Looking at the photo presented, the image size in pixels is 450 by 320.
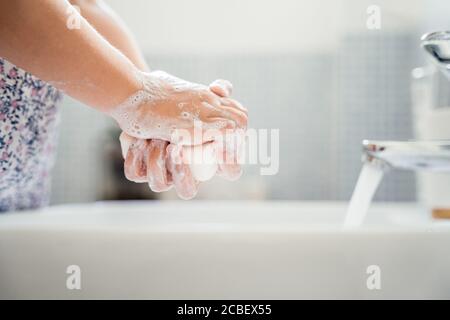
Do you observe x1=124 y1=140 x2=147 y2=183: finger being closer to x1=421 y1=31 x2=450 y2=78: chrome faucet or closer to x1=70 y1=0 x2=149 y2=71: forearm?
x1=70 y1=0 x2=149 y2=71: forearm

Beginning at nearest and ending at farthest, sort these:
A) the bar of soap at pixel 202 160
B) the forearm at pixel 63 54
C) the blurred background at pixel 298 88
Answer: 1. the forearm at pixel 63 54
2. the bar of soap at pixel 202 160
3. the blurred background at pixel 298 88

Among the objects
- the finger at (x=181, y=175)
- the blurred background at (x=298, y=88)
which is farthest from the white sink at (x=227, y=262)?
the blurred background at (x=298, y=88)

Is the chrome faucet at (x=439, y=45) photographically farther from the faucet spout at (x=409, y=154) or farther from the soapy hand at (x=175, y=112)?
the soapy hand at (x=175, y=112)

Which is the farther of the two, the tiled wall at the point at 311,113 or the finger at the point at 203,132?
the tiled wall at the point at 311,113

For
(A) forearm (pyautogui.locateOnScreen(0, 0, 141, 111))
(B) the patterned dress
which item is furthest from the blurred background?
(A) forearm (pyautogui.locateOnScreen(0, 0, 141, 111))

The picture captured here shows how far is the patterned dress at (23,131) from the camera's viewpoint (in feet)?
2.01

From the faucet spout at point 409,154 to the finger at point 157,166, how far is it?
0.30m

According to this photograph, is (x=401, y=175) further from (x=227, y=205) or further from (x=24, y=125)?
(x=24, y=125)

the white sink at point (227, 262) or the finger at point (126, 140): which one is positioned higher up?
the finger at point (126, 140)

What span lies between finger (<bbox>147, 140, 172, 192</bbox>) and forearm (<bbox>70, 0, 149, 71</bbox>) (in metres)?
0.13

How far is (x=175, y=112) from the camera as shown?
54 cm

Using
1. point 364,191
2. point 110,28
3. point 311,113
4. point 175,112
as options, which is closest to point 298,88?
point 311,113

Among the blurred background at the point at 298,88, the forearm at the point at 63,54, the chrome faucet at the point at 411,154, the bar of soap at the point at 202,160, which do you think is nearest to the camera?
the forearm at the point at 63,54

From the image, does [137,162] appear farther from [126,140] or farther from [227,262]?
[227,262]
